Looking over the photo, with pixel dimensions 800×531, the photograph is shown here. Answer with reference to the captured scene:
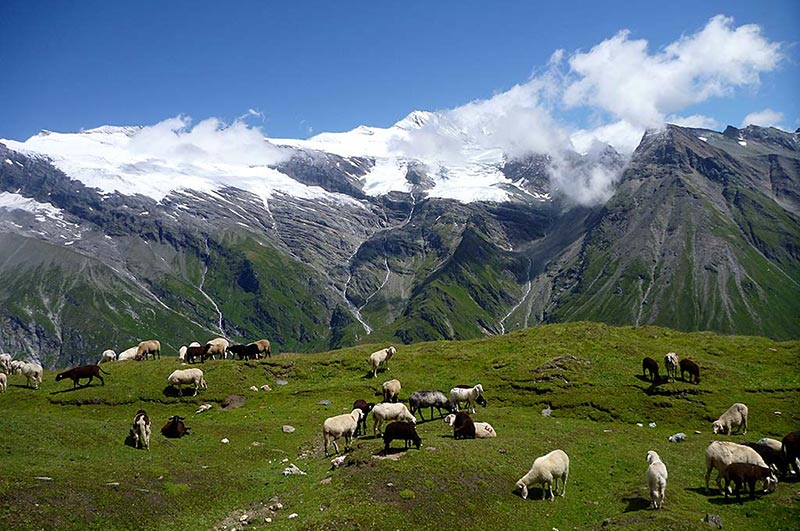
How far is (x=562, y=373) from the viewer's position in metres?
50.2

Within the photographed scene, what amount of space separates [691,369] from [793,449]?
18.8 meters

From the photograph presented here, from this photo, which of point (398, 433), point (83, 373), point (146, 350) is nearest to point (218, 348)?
point (146, 350)

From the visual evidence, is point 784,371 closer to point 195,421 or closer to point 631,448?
point 631,448

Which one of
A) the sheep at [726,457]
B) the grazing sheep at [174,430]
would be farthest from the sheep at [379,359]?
the sheep at [726,457]

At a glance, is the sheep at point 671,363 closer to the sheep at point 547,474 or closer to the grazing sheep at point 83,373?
the sheep at point 547,474

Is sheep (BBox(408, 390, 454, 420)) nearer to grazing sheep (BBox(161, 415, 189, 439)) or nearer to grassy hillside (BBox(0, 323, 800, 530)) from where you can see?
grassy hillside (BBox(0, 323, 800, 530))

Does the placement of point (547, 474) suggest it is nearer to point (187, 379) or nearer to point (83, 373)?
point (187, 379)

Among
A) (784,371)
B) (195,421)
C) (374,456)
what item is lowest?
(195,421)

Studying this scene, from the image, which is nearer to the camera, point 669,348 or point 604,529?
point 604,529

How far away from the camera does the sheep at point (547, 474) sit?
26172 mm

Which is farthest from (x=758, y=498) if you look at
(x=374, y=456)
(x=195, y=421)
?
(x=195, y=421)

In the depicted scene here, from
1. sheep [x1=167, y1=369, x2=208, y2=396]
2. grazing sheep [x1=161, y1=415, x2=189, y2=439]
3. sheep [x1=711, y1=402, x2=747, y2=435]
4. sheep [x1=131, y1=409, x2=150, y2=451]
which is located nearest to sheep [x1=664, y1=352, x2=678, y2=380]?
sheep [x1=711, y1=402, x2=747, y2=435]

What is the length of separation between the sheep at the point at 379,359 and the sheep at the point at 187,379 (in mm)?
16523

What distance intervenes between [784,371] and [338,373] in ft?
144
